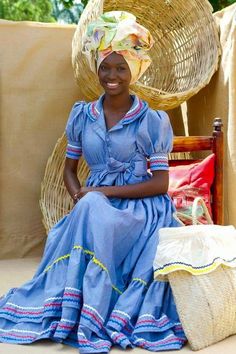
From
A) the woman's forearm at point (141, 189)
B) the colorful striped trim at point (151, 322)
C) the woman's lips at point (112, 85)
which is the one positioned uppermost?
the woman's lips at point (112, 85)

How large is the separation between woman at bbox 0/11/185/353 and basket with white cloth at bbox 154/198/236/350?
0.11 metres

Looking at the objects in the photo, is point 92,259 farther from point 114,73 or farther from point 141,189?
point 114,73

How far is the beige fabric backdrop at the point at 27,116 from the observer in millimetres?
5078

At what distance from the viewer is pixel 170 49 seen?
18.1 feet

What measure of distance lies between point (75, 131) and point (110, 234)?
659 millimetres

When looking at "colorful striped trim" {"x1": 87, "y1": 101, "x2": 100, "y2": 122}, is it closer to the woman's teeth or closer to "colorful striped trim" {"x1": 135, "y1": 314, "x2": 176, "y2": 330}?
the woman's teeth

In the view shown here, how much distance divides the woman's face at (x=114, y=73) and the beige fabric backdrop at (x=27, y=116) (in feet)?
5.39

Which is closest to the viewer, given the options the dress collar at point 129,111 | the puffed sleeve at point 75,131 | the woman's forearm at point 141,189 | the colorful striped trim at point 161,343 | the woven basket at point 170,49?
the colorful striped trim at point 161,343

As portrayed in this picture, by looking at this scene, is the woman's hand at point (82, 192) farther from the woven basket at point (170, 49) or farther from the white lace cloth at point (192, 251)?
the woven basket at point (170, 49)

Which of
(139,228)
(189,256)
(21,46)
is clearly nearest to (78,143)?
(139,228)

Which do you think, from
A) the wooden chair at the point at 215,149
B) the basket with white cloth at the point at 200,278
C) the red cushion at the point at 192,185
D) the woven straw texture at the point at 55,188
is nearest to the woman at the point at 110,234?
the basket with white cloth at the point at 200,278

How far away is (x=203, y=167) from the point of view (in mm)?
4273

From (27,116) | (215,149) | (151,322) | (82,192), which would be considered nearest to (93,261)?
(151,322)

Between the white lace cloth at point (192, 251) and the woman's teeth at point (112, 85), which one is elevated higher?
the woman's teeth at point (112, 85)
